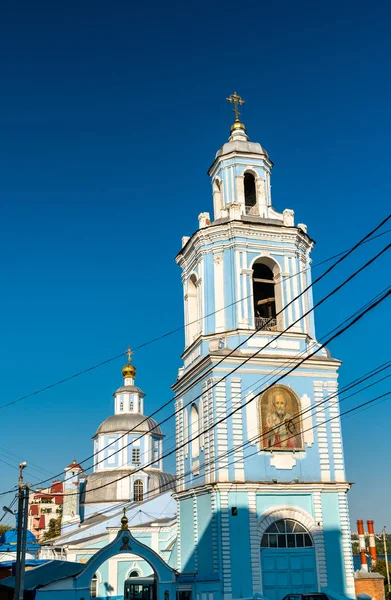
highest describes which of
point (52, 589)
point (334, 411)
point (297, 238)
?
point (297, 238)

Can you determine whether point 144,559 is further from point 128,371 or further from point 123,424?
point 128,371

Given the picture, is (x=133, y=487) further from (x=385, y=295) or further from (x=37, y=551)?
(x=385, y=295)

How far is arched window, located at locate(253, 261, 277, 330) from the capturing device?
28.9 m

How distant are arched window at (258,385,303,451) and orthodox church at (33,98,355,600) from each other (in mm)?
44

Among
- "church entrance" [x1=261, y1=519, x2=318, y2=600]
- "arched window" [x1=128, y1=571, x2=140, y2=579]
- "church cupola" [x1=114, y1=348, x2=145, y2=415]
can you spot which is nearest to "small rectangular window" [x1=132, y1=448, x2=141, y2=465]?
"church cupola" [x1=114, y1=348, x2=145, y2=415]

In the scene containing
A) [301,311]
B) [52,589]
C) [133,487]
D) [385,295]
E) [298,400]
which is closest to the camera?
[385,295]

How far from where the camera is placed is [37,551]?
45406 millimetres

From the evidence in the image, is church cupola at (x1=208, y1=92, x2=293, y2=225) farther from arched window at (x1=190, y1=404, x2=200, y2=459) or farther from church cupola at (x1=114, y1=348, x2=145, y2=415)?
church cupola at (x1=114, y1=348, x2=145, y2=415)

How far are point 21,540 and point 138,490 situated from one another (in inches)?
1080

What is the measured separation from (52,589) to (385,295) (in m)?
17.7

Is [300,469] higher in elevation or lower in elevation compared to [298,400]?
lower

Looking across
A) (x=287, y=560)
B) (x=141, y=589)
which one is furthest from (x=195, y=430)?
(x=141, y=589)

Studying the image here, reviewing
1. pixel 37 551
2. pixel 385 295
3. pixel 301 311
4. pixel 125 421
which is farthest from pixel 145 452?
pixel 385 295

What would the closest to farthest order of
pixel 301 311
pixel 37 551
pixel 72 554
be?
1. pixel 301 311
2. pixel 72 554
3. pixel 37 551
